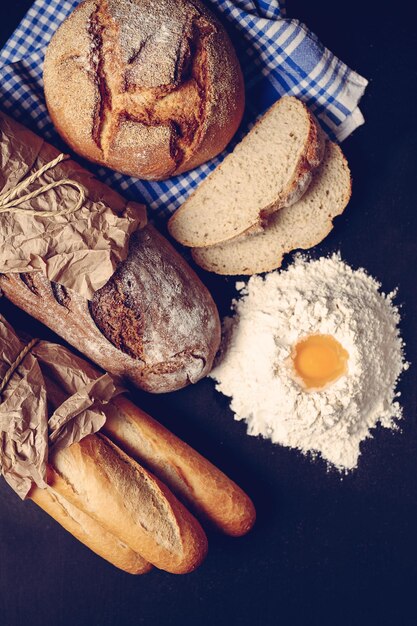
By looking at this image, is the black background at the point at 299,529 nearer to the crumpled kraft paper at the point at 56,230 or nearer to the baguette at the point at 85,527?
the baguette at the point at 85,527

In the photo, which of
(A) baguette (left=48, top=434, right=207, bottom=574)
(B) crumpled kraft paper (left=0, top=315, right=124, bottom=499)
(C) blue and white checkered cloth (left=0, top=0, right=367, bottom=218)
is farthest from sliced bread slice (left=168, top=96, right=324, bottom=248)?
(A) baguette (left=48, top=434, right=207, bottom=574)

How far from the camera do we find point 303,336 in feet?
6.12

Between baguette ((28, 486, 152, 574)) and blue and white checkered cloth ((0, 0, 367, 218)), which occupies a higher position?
blue and white checkered cloth ((0, 0, 367, 218))

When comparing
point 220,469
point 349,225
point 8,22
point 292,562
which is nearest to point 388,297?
point 349,225

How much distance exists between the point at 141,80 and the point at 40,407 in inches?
35.3

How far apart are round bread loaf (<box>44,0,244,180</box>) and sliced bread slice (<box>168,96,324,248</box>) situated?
0.58 feet

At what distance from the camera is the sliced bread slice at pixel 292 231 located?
1912 millimetres

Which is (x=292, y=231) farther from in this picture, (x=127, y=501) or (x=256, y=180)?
(x=127, y=501)

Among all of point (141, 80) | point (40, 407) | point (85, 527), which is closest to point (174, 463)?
point (85, 527)

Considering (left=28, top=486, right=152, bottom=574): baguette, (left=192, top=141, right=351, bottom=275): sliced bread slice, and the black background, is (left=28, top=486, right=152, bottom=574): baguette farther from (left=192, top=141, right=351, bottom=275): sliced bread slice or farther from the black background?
(left=192, top=141, right=351, bottom=275): sliced bread slice

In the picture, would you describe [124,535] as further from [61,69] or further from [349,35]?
[349,35]

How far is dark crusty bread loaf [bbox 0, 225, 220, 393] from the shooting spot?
1651mm

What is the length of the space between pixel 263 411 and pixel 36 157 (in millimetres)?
1016

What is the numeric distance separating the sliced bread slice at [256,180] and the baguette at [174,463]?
1.83 ft
